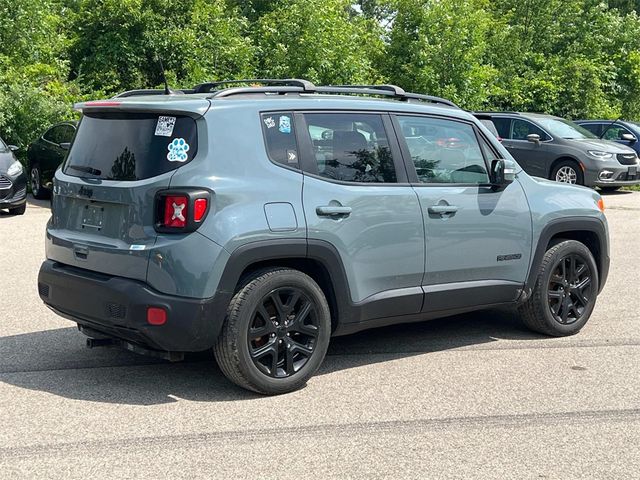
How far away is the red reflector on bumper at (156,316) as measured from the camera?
4921 millimetres

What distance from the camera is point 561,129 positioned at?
19.4m

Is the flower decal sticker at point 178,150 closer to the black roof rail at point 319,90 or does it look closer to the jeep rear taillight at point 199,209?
the jeep rear taillight at point 199,209

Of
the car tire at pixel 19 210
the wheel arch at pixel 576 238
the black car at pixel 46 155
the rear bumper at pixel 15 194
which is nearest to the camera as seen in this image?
the wheel arch at pixel 576 238

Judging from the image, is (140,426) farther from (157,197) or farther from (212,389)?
(157,197)

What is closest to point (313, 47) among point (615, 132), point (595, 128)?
point (595, 128)

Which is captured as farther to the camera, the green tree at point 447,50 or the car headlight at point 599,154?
the green tree at point 447,50

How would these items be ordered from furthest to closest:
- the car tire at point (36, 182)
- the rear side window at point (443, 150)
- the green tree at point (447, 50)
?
the green tree at point (447, 50) → the car tire at point (36, 182) → the rear side window at point (443, 150)

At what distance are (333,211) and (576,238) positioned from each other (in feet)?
8.68

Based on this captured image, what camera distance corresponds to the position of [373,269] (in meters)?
5.64

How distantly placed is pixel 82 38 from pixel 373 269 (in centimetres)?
1978

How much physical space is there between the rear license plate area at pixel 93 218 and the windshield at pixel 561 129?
1510cm

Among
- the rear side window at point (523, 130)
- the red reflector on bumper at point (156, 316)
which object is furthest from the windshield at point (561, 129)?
the red reflector on bumper at point (156, 316)

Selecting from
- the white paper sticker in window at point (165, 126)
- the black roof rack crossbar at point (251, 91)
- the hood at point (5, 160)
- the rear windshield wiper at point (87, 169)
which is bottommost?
the hood at point (5, 160)

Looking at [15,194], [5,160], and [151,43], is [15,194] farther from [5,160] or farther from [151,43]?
[151,43]
